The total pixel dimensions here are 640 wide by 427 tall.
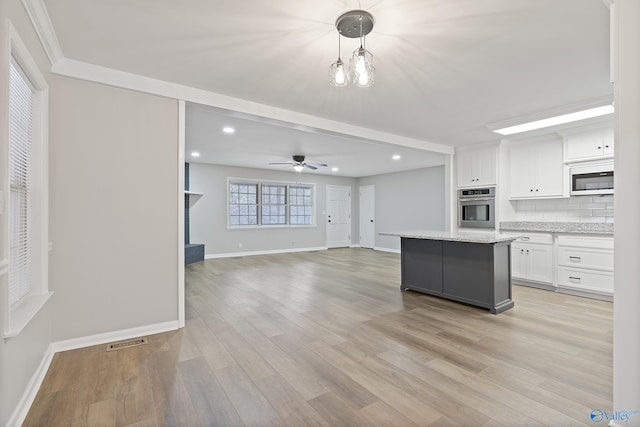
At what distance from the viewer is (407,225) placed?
8789mm

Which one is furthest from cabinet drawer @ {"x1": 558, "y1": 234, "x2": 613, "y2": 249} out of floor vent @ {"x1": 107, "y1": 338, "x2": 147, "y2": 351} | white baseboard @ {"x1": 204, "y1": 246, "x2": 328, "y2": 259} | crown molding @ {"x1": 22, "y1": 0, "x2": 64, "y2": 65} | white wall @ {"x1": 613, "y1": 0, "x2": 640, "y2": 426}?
white baseboard @ {"x1": 204, "y1": 246, "x2": 328, "y2": 259}

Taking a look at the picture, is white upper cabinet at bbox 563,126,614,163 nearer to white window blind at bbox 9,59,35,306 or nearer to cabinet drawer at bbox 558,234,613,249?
cabinet drawer at bbox 558,234,613,249

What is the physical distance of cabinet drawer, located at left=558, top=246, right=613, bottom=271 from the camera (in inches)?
157

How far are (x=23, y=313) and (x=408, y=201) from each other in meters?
8.20

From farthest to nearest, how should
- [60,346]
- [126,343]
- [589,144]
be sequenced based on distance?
[589,144] < [126,343] < [60,346]

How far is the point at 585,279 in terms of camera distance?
13.6ft

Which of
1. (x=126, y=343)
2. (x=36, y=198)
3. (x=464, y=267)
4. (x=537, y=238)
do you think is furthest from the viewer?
(x=537, y=238)

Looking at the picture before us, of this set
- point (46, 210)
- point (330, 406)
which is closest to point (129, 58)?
point (46, 210)

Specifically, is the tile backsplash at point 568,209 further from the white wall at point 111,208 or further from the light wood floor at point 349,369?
the white wall at point 111,208

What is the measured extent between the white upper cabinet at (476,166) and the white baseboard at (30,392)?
599cm

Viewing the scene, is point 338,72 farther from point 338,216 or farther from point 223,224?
point 338,216

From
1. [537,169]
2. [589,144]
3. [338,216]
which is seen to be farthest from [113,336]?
[338,216]

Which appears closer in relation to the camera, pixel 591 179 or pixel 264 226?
pixel 591 179

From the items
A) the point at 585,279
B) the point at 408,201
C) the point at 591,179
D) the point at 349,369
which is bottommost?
the point at 349,369
